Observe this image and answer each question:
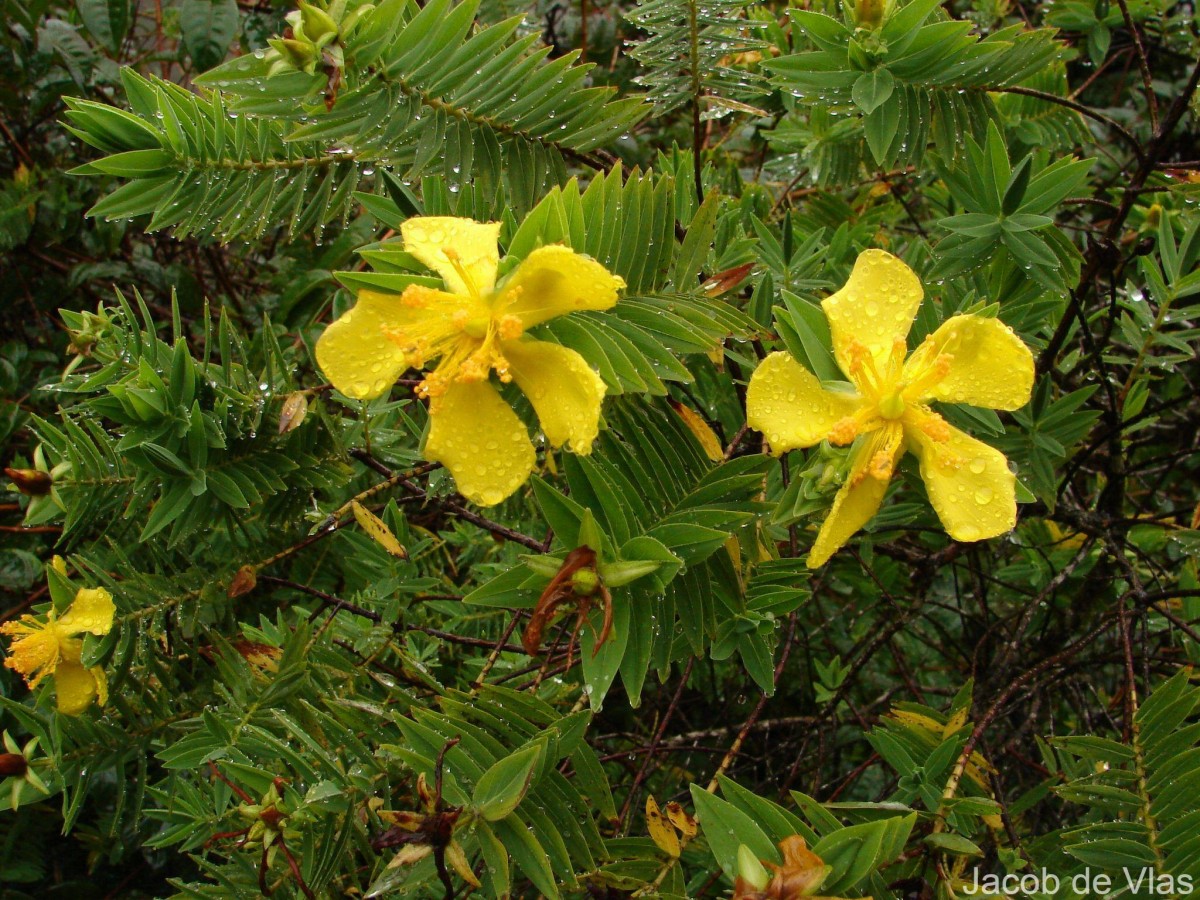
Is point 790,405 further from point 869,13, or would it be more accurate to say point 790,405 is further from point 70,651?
point 70,651

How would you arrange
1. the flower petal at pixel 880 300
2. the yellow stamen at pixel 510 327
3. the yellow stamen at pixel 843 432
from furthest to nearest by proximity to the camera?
the flower petal at pixel 880 300, the yellow stamen at pixel 843 432, the yellow stamen at pixel 510 327

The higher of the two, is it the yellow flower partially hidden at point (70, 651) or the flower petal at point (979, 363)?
the flower petal at point (979, 363)

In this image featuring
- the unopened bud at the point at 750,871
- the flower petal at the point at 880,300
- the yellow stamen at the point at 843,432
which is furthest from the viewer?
the flower petal at the point at 880,300

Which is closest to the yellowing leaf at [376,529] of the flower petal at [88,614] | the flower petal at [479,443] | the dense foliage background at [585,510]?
the dense foliage background at [585,510]

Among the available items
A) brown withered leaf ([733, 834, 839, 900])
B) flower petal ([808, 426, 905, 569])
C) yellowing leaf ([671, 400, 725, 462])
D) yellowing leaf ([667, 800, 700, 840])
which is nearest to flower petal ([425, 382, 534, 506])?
yellowing leaf ([671, 400, 725, 462])

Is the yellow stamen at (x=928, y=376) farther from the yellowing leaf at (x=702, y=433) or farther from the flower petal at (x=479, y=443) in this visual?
the flower petal at (x=479, y=443)

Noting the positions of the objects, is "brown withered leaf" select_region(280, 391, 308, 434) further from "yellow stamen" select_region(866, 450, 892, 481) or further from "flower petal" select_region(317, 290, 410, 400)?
"yellow stamen" select_region(866, 450, 892, 481)

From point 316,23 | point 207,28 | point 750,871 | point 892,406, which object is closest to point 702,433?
point 892,406

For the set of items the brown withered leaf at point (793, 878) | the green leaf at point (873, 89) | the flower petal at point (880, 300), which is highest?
the green leaf at point (873, 89)
